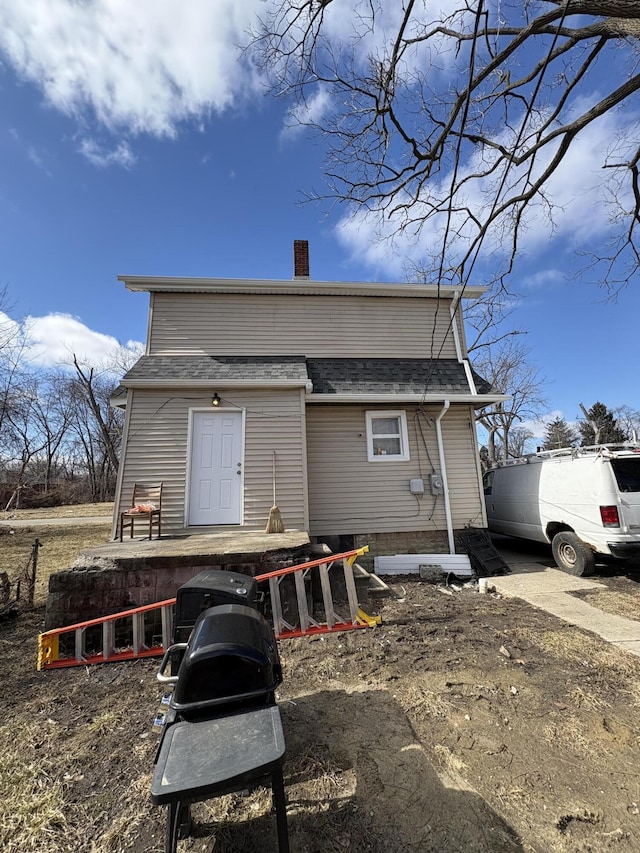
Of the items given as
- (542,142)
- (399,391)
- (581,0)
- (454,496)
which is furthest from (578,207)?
→ (454,496)

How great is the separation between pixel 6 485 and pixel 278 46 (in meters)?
28.1

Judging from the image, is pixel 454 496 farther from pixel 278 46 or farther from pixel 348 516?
pixel 278 46

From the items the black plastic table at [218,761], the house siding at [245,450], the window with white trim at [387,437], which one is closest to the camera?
the black plastic table at [218,761]

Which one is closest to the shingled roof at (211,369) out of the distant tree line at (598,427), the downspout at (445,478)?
the downspout at (445,478)

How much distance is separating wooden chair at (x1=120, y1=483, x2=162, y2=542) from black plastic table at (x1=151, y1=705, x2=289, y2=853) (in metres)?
4.86

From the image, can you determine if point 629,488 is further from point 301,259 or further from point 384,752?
point 301,259

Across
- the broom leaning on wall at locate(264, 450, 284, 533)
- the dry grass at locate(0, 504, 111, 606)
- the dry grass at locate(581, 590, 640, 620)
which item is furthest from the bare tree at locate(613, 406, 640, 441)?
the dry grass at locate(0, 504, 111, 606)

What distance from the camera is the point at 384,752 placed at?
2.10 meters

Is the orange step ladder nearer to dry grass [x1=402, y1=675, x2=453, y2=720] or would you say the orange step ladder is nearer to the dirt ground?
the dirt ground

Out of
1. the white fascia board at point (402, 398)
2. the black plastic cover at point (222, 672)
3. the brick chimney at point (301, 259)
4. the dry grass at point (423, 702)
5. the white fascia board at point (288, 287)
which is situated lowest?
the dry grass at point (423, 702)

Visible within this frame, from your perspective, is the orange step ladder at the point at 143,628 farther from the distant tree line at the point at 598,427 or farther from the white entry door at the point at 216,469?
the distant tree line at the point at 598,427

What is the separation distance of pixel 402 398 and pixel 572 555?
4.07 m

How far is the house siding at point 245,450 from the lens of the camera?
6.21m

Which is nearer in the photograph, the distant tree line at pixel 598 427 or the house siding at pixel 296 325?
the house siding at pixel 296 325
